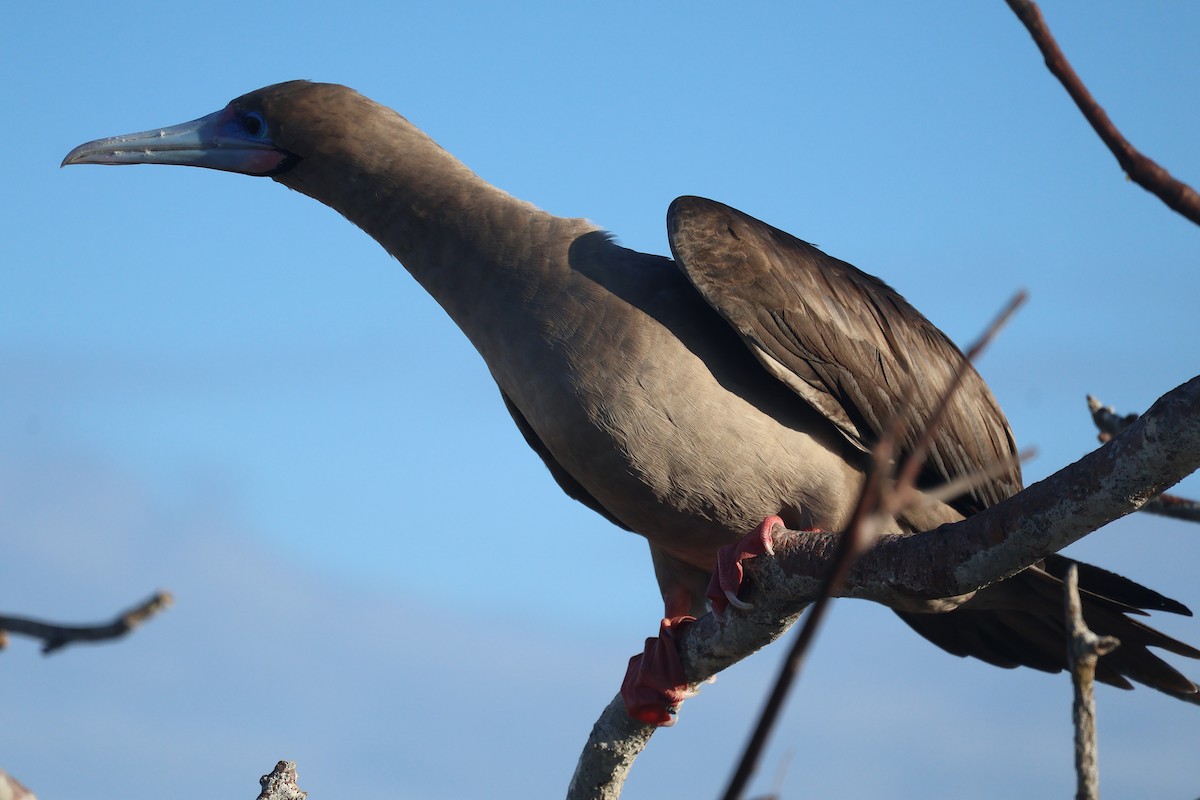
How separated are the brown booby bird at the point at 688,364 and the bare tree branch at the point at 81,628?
2.90m

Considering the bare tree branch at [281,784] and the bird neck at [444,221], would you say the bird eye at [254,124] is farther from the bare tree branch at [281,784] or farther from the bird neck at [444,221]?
the bare tree branch at [281,784]

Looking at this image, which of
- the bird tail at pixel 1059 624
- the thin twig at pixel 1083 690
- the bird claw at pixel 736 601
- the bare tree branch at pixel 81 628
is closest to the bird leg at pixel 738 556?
the bird claw at pixel 736 601

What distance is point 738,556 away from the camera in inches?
156

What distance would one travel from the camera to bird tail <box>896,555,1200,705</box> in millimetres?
4453

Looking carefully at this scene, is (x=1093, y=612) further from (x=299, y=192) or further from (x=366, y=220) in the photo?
(x=299, y=192)

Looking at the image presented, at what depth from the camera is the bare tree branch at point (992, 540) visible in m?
2.65

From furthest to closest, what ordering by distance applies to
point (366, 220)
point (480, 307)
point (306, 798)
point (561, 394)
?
point (366, 220) < point (480, 307) < point (561, 394) < point (306, 798)

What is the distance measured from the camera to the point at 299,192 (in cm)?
525

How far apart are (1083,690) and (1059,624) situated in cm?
351

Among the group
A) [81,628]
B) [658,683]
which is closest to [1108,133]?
[81,628]

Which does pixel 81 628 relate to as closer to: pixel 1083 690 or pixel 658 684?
pixel 1083 690

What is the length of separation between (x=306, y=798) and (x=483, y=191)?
7.60 ft

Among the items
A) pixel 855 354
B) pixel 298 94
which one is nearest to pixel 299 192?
pixel 298 94

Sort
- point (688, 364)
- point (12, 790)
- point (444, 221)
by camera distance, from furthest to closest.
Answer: point (444, 221) → point (688, 364) → point (12, 790)
